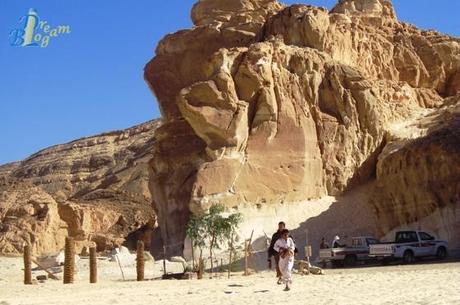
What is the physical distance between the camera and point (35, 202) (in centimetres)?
5591

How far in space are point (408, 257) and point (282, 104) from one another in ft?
71.7

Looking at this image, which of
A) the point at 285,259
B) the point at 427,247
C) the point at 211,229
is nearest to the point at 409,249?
the point at 427,247

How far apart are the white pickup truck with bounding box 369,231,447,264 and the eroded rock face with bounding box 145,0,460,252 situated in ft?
24.8

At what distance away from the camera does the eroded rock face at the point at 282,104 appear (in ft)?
167

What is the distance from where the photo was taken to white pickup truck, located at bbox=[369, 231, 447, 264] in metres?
32.9

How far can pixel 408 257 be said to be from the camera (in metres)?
33.1

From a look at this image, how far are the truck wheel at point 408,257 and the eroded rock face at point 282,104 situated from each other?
7.91 metres

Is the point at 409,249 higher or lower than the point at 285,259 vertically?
higher

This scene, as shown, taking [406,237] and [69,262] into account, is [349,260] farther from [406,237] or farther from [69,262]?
[69,262]

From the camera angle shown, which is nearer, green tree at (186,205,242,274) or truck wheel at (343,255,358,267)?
truck wheel at (343,255,358,267)

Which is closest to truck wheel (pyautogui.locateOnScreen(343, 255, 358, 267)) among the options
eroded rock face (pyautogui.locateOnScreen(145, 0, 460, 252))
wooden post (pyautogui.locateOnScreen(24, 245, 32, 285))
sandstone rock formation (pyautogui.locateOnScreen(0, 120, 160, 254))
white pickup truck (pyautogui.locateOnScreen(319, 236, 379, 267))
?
white pickup truck (pyautogui.locateOnScreen(319, 236, 379, 267))

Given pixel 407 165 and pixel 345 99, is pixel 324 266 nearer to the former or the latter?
pixel 407 165

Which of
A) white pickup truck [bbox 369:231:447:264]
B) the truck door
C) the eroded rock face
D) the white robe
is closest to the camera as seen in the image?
the white robe

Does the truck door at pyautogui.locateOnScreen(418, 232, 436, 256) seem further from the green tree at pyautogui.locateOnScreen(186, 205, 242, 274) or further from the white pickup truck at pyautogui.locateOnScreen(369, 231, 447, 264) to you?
the green tree at pyautogui.locateOnScreen(186, 205, 242, 274)
